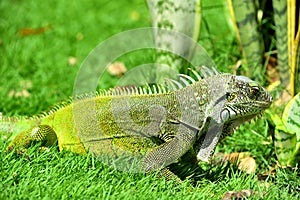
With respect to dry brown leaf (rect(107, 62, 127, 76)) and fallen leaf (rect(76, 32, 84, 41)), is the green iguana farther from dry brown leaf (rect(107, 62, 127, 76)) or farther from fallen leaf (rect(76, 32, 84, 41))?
fallen leaf (rect(76, 32, 84, 41))

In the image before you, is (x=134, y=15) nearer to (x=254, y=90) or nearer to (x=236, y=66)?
(x=236, y=66)

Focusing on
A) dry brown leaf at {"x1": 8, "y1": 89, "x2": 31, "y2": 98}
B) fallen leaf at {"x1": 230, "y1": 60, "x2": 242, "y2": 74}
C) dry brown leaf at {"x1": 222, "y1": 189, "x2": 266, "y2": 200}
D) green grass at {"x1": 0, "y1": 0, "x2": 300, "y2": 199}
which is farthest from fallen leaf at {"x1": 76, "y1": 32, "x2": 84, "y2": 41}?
dry brown leaf at {"x1": 222, "y1": 189, "x2": 266, "y2": 200}

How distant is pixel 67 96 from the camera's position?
20.2 feet

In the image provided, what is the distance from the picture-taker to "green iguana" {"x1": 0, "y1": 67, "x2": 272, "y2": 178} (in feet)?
14.4

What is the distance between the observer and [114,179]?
4168mm

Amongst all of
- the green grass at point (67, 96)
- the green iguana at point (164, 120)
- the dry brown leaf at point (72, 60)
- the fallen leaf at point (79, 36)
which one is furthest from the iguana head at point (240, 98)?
the fallen leaf at point (79, 36)

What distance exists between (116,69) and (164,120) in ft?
8.55

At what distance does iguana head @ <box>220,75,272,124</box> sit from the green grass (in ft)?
1.59

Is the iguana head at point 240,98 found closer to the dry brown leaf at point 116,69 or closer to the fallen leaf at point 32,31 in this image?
the dry brown leaf at point 116,69

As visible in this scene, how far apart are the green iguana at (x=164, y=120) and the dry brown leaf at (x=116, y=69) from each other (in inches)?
87.6

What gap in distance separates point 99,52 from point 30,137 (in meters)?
2.99

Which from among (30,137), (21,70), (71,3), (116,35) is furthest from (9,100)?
(71,3)

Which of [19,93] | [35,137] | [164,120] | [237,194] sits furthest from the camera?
[19,93]

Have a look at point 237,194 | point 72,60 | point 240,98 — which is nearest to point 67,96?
point 72,60
